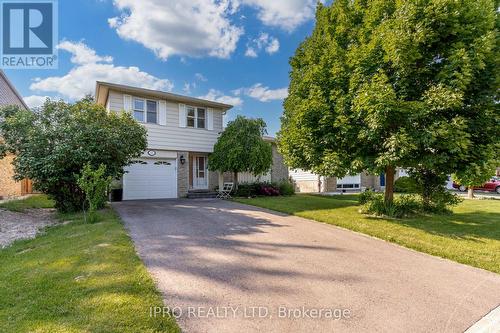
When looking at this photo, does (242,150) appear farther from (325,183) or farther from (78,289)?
(78,289)

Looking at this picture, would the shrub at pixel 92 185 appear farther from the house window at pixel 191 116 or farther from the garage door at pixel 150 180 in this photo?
the house window at pixel 191 116

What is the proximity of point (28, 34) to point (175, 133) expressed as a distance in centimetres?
687

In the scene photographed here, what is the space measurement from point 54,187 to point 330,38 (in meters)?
10.6

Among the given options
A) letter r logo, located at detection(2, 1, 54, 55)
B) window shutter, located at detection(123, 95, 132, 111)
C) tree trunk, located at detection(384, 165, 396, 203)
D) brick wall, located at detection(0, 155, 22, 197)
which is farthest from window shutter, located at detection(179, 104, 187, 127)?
tree trunk, located at detection(384, 165, 396, 203)

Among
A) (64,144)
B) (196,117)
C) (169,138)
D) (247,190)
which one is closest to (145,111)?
(169,138)

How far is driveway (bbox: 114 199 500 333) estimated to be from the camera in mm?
2852

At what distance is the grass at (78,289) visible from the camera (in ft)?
8.25

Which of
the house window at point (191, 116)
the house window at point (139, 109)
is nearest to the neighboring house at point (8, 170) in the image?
the house window at point (139, 109)

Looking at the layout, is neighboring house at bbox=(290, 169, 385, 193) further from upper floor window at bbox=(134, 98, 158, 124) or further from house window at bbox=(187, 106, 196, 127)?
upper floor window at bbox=(134, 98, 158, 124)

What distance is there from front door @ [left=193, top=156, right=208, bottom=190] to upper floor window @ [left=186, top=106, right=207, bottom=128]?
193 cm

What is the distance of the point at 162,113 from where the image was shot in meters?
13.7

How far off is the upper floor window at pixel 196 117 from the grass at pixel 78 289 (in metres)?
10.2

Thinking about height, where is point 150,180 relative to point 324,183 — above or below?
above

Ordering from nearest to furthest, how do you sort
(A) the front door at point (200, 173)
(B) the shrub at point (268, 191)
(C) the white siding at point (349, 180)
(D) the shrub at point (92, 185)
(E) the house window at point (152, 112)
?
(D) the shrub at point (92, 185) → (E) the house window at point (152, 112) → (B) the shrub at point (268, 191) → (A) the front door at point (200, 173) → (C) the white siding at point (349, 180)
